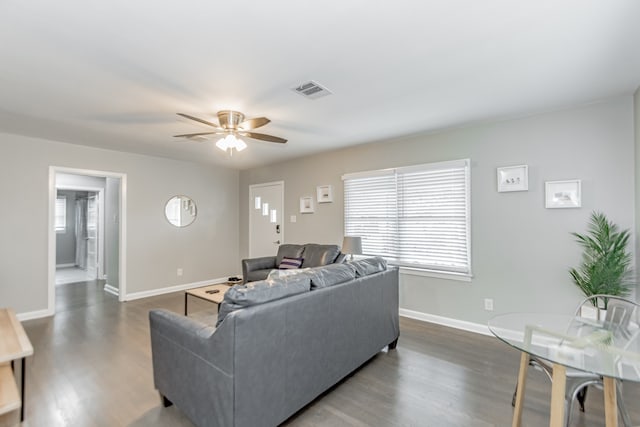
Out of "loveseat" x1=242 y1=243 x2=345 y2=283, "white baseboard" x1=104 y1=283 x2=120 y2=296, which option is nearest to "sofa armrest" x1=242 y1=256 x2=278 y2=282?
"loveseat" x1=242 y1=243 x2=345 y2=283

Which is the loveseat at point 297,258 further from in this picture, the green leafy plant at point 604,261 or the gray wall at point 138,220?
the green leafy plant at point 604,261

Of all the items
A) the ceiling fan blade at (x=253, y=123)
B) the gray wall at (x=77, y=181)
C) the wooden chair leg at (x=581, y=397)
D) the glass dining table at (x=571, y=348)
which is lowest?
the wooden chair leg at (x=581, y=397)

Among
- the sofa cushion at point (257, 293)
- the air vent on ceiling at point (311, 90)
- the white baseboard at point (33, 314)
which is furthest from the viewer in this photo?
the white baseboard at point (33, 314)

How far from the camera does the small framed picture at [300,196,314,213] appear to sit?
5176 millimetres

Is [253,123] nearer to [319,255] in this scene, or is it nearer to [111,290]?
[319,255]

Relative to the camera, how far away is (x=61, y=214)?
8.20m

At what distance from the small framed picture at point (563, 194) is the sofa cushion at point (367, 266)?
181cm

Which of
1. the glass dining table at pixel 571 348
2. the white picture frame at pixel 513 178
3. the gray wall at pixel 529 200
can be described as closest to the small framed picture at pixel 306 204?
the gray wall at pixel 529 200

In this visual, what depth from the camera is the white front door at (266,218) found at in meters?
5.75

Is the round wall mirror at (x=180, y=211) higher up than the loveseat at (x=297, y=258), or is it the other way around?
the round wall mirror at (x=180, y=211)

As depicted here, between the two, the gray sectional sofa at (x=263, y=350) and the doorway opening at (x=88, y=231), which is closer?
the gray sectional sofa at (x=263, y=350)

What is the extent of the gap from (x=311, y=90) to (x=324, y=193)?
2.50 m

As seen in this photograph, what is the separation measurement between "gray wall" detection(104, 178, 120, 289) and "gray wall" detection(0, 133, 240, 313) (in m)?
0.59

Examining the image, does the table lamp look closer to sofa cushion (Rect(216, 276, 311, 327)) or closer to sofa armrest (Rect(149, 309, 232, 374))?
sofa cushion (Rect(216, 276, 311, 327))
